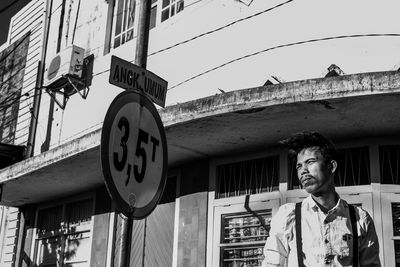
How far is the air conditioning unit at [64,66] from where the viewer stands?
10.2 metres

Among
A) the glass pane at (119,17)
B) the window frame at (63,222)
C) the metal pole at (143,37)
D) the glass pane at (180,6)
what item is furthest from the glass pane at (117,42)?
the metal pole at (143,37)

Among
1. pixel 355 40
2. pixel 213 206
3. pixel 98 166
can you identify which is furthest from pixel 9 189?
pixel 355 40

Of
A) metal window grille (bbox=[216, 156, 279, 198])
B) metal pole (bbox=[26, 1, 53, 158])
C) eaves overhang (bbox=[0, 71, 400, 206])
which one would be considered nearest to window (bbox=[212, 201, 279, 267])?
metal window grille (bbox=[216, 156, 279, 198])

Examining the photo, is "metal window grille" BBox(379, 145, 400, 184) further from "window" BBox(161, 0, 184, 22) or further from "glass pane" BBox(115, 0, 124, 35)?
"glass pane" BBox(115, 0, 124, 35)

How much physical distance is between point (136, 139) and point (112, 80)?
1.66 ft

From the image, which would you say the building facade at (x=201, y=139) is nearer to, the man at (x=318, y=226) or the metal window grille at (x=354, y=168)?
the metal window grille at (x=354, y=168)

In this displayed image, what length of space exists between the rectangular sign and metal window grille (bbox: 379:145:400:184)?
297cm

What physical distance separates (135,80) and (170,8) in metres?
4.92

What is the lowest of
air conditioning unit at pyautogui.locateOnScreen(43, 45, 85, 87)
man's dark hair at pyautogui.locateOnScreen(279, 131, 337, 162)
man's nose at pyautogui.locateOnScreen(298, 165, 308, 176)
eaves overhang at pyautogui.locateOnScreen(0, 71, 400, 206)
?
man's nose at pyautogui.locateOnScreen(298, 165, 308, 176)

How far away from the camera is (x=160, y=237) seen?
8.43 metres

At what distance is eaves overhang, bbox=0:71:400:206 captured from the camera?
577cm

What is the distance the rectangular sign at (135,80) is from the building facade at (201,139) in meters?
1.17

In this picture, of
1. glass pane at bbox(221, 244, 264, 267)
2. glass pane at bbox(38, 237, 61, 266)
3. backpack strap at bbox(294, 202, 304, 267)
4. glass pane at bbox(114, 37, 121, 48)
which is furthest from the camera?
glass pane at bbox(38, 237, 61, 266)

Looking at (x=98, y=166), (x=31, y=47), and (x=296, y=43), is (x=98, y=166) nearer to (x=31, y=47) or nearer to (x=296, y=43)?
(x=296, y=43)
